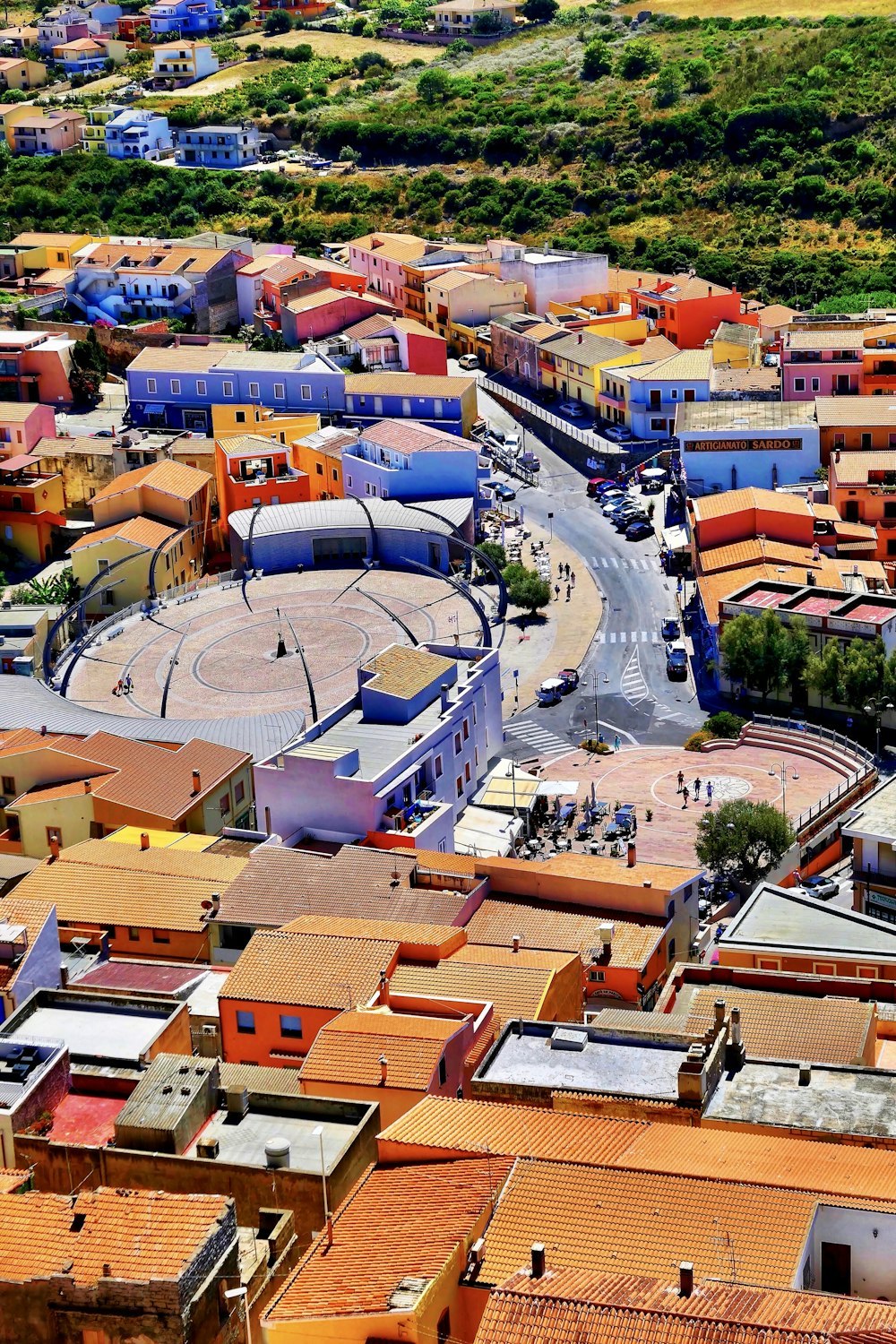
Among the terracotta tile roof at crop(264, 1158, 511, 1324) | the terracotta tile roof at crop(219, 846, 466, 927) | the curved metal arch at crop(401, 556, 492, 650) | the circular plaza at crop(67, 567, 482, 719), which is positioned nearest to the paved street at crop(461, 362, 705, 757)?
the curved metal arch at crop(401, 556, 492, 650)

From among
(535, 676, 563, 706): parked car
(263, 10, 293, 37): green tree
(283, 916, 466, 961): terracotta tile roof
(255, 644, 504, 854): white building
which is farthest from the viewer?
(263, 10, 293, 37): green tree

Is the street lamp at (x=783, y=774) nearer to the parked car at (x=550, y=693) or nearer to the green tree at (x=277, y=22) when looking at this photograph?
the parked car at (x=550, y=693)

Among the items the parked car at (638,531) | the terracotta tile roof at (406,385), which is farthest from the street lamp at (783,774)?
the terracotta tile roof at (406,385)

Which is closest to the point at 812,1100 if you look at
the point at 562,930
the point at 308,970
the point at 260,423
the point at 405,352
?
the point at 308,970

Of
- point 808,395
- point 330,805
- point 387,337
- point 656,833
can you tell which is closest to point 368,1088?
point 330,805

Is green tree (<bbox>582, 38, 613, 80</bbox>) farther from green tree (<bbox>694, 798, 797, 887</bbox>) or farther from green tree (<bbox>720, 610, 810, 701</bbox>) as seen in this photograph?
green tree (<bbox>694, 798, 797, 887</bbox>)

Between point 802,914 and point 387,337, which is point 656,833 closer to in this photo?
point 802,914
